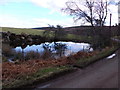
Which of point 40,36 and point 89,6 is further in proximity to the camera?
point 40,36

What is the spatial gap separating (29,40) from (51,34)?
5.26 meters

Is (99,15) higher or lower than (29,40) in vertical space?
higher

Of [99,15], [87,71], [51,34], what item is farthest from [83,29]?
[87,71]

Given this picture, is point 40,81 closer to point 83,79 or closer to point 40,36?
point 83,79

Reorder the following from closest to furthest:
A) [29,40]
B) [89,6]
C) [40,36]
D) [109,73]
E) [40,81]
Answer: [40,81], [109,73], [89,6], [29,40], [40,36]

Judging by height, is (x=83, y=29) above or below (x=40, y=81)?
above

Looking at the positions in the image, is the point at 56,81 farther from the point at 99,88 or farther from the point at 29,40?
the point at 29,40

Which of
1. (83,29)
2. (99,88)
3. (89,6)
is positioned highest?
(89,6)

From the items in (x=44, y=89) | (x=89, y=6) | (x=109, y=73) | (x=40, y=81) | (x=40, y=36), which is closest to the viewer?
(x=44, y=89)

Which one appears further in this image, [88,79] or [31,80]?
[88,79]

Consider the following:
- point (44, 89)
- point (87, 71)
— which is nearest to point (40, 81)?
point (44, 89)

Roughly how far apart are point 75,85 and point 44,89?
1.30 metres

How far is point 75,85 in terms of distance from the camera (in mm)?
8984

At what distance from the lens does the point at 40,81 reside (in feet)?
31.4
